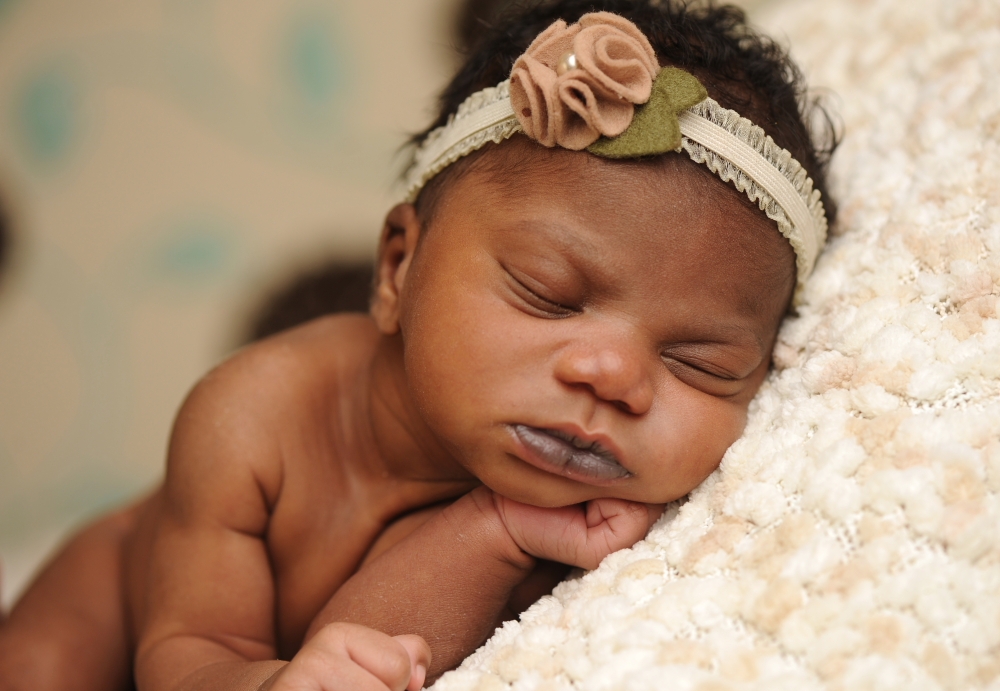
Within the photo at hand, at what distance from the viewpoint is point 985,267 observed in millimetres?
931

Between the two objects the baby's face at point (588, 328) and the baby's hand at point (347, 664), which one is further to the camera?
the baby's face at point (588, 328)

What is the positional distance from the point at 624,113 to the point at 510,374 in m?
0.30

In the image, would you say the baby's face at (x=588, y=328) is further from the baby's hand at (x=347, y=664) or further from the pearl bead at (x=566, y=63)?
the baby's hand at (x=347, y=664)

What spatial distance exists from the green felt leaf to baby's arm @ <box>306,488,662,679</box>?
15.4 inches

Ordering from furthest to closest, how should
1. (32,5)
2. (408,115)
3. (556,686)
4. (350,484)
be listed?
(408,115)
(32,5)
(350,484)
(556,686)

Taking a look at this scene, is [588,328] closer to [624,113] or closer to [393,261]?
[624,113]

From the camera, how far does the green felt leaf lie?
3.00 ft

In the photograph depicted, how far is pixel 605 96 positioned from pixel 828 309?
38 centimetres

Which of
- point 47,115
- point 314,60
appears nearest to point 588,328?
point 314,60

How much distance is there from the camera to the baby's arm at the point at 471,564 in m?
0.98

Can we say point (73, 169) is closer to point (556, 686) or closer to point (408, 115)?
point (408, 115)

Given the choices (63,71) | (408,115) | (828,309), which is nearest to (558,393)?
(828,309)

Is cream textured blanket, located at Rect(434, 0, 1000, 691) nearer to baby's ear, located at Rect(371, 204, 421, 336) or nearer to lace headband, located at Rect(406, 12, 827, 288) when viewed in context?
lace headband, located at Rect(406, 12, 827, 288)

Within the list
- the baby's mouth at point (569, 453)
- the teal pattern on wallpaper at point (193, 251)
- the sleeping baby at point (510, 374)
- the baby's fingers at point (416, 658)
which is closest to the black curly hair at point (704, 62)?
the sleeping baby at point (510, 374)
